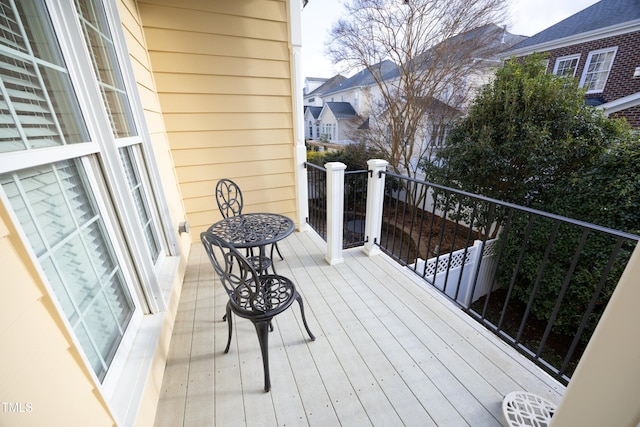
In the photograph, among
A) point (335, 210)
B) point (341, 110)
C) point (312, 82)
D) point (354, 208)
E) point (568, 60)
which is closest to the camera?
point (335, 210)

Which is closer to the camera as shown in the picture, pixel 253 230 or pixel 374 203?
pixel 253 230

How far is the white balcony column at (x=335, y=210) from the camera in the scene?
87.6 inches

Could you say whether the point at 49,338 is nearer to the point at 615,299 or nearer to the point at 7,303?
the point at 7,303

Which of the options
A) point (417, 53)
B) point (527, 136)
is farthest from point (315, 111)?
point (527, 136)

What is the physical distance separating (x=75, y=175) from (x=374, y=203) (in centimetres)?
212

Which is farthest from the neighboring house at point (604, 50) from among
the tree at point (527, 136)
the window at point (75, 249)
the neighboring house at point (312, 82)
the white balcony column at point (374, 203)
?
the neighboring house at point (312, 82)

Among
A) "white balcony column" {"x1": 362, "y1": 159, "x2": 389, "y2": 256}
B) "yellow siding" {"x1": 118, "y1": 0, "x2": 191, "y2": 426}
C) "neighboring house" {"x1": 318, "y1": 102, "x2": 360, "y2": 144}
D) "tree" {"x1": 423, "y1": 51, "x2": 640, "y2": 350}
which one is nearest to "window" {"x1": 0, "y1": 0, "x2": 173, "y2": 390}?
"yellow siding" {"x1": 118, "y1": 0, "x2": 191, "y2": 426}

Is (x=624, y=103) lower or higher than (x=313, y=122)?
higher

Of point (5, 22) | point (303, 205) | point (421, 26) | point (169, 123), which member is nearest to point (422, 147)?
point (421, 26)

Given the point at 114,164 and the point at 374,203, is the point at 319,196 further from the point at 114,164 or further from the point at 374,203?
the point at 114,164

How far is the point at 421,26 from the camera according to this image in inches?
195

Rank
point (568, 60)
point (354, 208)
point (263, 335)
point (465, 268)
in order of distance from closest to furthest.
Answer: point (263, 335), point (354, 208), point (465, 268), point (568, 60)

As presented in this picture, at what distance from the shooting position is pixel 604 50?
6.34 m

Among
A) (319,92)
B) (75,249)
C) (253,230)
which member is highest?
(319,92)
